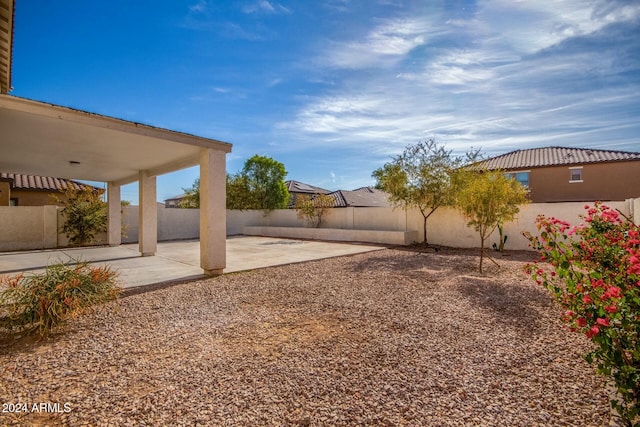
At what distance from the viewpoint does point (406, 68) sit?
786cm

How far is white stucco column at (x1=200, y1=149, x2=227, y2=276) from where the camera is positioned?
7121 mm

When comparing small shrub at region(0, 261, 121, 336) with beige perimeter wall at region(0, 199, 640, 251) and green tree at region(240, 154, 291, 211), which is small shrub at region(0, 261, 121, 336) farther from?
green tree at region(240, 154, 291, 211)

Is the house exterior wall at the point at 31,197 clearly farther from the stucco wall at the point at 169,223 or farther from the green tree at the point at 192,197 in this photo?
the green tree at the point at 192,197

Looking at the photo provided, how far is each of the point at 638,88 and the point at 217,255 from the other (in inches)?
499

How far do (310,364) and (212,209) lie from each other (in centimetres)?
501

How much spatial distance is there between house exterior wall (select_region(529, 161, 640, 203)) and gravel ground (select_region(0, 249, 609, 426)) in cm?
1680

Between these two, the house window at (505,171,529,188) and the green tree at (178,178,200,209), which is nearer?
the house window at (505,171,529,188)

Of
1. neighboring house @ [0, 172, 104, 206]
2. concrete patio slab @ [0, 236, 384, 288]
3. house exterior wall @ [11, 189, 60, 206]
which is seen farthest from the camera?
house exterior wall @ [11, 189, 60, 206]

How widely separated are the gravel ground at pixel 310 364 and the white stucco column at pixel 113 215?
391 inches

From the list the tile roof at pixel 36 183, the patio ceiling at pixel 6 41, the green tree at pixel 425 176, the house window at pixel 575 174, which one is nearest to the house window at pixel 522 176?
the house window at pixel 575 174

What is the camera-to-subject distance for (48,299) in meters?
4.00

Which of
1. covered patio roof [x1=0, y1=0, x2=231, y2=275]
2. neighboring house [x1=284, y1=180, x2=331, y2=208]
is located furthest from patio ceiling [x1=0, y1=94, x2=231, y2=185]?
neighboring house [x1=284, y1=180, x2=331, y2=208]

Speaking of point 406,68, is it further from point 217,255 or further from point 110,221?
point 110,221

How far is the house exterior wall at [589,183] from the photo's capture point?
1695 centimetres
